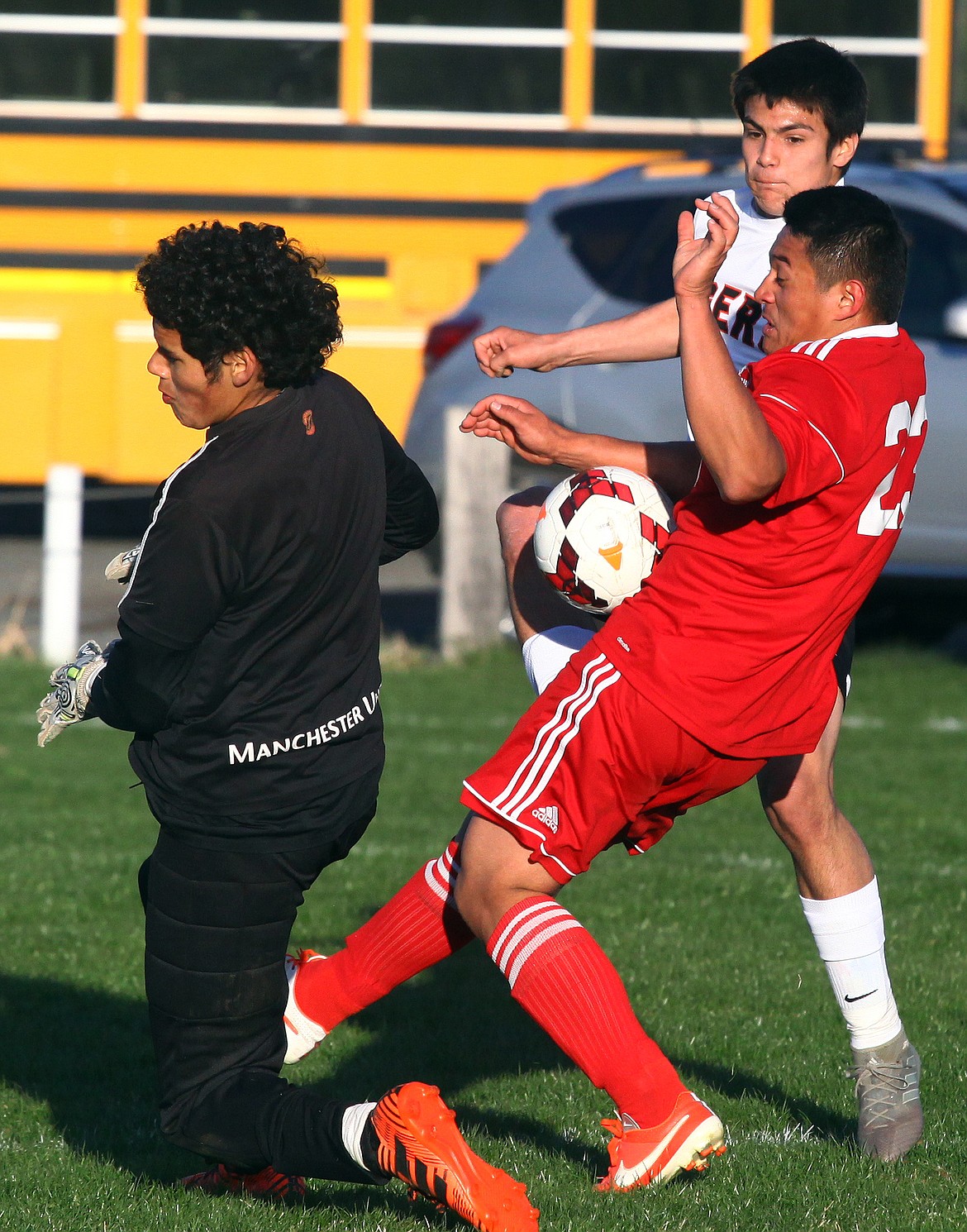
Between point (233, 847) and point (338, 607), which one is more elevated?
point (338, 607)

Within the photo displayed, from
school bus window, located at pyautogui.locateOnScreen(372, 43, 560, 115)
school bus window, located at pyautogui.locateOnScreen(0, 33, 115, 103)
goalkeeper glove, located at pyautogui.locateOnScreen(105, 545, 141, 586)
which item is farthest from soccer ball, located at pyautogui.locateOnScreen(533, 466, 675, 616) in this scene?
school bus window, located at pyautogui.locateOnScreen(0, 33, 115, 103)

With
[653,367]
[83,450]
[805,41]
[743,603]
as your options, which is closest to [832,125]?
[805,41]

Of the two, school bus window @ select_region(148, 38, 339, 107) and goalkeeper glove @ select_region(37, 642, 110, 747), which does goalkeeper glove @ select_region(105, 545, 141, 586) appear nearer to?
goalkeeper glove @ select_region(37, 642, 110, 747)

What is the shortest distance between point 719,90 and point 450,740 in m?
7.52

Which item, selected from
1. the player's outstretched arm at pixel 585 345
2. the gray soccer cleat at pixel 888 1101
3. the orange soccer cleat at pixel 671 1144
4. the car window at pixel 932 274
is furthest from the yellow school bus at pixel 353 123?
the orange soccer cleat at pixel 671 1144

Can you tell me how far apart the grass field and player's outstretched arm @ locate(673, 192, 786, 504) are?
4.62 feet

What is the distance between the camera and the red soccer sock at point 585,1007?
10.6 feet

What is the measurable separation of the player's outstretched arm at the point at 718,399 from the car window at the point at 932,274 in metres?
6.15

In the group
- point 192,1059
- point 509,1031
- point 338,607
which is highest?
point 338,607

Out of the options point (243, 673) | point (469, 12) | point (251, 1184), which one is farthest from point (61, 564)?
point (243, 673)

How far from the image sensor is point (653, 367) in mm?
9164

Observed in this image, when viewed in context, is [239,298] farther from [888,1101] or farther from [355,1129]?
[888,1101]

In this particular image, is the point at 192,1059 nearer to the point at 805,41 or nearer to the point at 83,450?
the point at 805,41

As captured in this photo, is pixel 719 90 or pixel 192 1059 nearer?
pixel 192 1059
